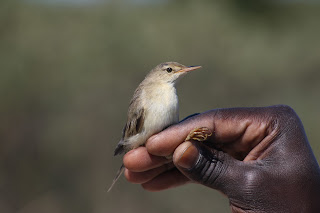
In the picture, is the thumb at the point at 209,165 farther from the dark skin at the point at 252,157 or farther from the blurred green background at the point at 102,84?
the blurred green background at the point at 102,84

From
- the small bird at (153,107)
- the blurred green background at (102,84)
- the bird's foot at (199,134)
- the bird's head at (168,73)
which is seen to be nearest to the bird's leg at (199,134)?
the bird's foot at (199,134)

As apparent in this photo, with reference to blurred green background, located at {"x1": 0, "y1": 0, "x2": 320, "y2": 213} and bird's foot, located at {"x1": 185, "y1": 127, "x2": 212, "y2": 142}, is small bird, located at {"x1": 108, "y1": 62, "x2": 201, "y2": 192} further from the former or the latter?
blurred green background, located at {"x1": 0, "y1": 0, "x2": 320, "y2": 213}

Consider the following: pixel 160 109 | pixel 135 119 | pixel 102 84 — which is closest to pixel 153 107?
pixel 160 109

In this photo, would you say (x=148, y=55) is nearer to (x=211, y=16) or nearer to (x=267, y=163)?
(x=211, y=16)

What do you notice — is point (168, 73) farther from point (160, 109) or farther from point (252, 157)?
point (252, 157)

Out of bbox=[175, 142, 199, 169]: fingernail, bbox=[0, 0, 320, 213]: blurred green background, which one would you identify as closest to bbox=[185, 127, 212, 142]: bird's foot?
bbox=[175, 142, 199, 169]: fingernail

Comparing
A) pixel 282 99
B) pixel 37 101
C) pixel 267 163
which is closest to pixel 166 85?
pixel 267 163
